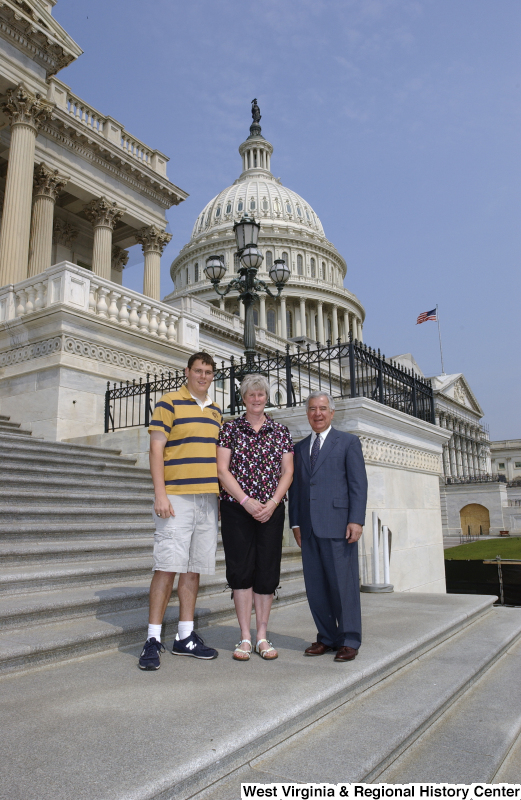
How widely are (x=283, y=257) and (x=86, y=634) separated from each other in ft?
266

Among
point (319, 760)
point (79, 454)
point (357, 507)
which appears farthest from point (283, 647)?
point (79, 454)

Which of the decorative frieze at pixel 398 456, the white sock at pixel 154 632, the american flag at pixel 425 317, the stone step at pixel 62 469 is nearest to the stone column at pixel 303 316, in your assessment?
the american flag at pixel 425 317

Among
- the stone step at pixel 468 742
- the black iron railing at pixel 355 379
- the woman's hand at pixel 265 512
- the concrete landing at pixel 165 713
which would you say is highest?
the black iron railing at pixel 355 379

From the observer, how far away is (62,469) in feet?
26.7

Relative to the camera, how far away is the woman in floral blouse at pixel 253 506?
13.1 feet

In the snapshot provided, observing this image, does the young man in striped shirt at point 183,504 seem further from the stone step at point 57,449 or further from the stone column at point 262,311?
the stone column at point 262,311

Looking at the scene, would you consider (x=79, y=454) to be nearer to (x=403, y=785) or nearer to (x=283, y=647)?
(x=283, y=647)

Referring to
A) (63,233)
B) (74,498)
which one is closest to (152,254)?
(63,233)

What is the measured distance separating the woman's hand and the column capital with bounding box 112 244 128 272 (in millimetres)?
25528

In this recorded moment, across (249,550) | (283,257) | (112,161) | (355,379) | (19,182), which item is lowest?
(249,550)

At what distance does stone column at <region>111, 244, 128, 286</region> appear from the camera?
27.4 metres

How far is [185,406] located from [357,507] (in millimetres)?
1403

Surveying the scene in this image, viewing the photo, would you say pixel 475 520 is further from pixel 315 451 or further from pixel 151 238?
pixel 315 451

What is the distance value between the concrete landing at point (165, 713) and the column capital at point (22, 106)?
18452 mm
